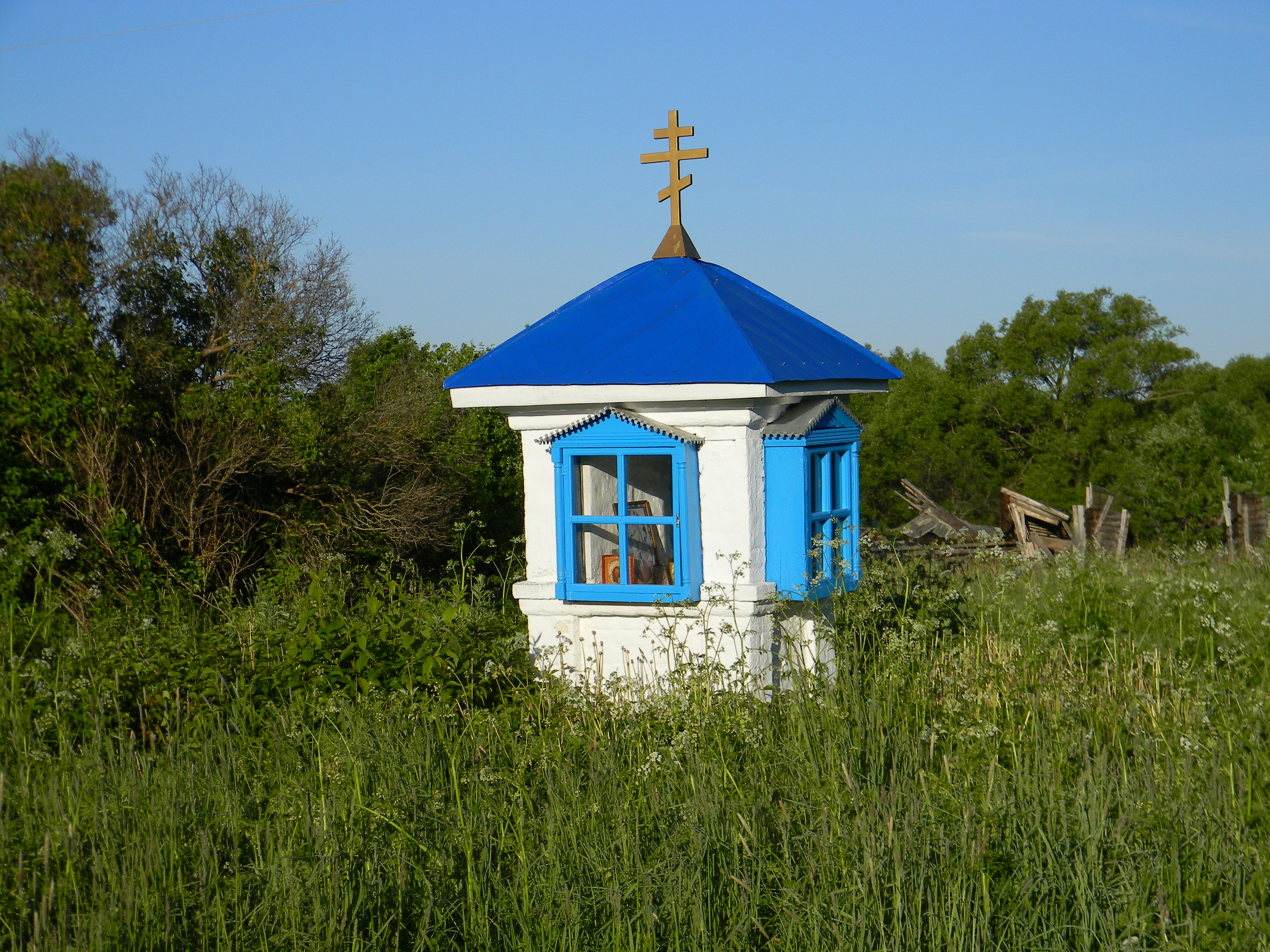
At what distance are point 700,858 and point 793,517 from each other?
3237 mm

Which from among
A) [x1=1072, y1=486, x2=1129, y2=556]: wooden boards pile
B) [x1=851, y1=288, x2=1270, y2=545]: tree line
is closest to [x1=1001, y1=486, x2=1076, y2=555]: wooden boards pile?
[x1=1072, y1=486, x2=1129, y2=556]: wooden boards pile

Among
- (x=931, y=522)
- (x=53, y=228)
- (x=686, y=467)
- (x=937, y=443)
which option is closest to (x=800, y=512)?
(x=686, y=467)

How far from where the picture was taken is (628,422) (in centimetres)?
643

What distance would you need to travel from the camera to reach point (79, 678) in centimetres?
560

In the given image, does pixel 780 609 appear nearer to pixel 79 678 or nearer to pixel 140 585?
pixel 79 678

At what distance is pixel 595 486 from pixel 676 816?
3.46m

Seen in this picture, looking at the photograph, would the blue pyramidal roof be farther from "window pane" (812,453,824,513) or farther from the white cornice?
"window pane" (812,453,824,513)

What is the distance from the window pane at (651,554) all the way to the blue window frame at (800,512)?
77 cm

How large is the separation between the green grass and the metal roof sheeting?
4.38 feet

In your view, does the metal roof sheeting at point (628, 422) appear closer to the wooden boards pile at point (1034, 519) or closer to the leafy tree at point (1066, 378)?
the wooden boards pile at point (1034, 519)

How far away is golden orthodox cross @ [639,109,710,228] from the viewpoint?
7.29 m

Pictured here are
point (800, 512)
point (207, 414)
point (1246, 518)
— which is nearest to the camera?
point (800, 512)

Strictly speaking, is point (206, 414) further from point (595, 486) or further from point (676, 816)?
point (676, 816)

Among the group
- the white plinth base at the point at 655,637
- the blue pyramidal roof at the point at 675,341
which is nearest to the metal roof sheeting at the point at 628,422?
Answer: the blue pyramidal roof at the point at 675,341
